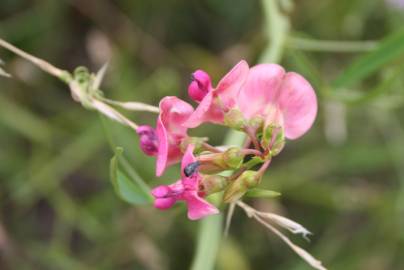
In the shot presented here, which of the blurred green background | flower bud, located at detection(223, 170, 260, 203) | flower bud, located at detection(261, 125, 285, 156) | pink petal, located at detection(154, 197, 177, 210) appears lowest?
pink petal, located at detection(154, 197, 177, 210)

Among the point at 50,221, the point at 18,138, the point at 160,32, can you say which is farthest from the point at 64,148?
the point at 160,32

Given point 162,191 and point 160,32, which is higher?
point 160,32

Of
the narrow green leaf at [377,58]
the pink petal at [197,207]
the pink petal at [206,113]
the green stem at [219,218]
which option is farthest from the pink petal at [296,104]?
the narrow green leaf at [377,58]

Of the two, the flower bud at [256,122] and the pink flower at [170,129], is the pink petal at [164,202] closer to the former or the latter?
the pink flower at [170,129]

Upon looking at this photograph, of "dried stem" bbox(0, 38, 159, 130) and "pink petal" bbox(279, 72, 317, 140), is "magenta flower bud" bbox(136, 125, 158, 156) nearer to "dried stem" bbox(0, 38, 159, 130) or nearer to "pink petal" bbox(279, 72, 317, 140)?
"dried stem" bbox(0, 38, 159, 130)

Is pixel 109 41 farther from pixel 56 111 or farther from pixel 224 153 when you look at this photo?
pixel 224 153

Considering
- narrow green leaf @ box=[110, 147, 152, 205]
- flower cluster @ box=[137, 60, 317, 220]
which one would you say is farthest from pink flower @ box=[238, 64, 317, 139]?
narrow green leaf @ box=[110, 147, 152, 205]

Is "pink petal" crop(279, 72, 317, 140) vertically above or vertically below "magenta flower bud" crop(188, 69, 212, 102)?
below

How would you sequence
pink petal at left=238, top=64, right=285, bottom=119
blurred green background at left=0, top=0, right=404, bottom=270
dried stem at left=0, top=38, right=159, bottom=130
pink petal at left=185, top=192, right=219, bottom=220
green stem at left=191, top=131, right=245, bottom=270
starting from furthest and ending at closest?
blurred green background at left=0, top=0, right=404, bottom=270, green stem at left=191, top=131, right=245, bottom=270, dried stem at left=0, top=38, right=159, bottom=130, pink petal at left=238, top=64, right=285, bottom=119, pink petal at left=185, top=192, right=219, bottom=220
